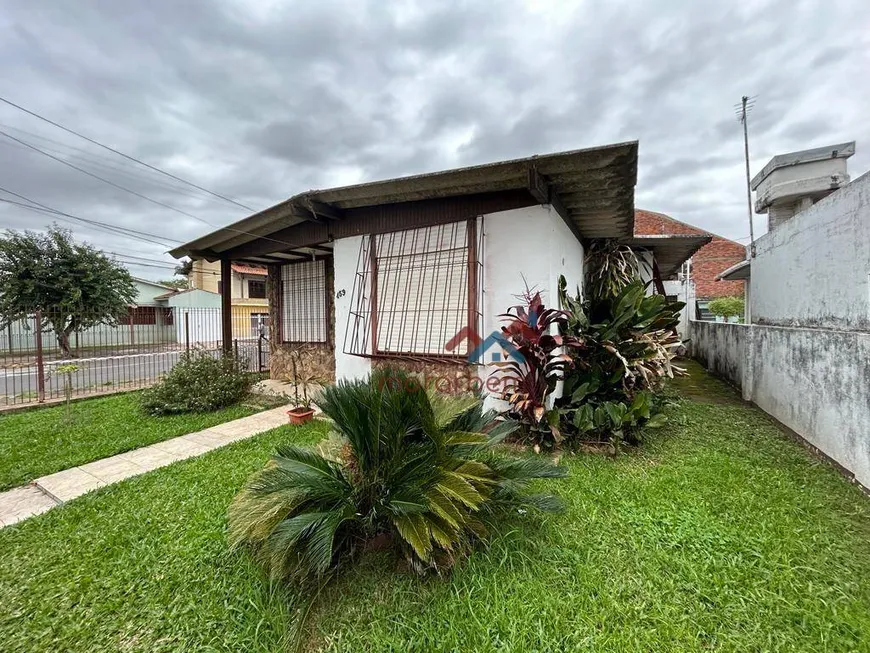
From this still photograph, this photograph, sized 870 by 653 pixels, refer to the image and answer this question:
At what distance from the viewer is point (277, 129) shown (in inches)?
449

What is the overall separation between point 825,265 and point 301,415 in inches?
310

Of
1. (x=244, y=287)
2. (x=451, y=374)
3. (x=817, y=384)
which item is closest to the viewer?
(x=817, y=384)

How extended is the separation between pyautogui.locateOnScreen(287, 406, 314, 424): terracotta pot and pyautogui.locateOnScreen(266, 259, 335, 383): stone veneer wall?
173 cm

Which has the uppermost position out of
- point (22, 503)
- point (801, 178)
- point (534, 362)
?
point (801, 178)

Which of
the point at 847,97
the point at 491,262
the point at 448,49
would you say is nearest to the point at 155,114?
the point at 448,49

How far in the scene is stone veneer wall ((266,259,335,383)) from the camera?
7.86 metres

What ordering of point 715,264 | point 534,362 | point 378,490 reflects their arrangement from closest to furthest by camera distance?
point 378,490 → point 534,362 → point 715,264

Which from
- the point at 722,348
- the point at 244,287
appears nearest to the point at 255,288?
the point at 244,287

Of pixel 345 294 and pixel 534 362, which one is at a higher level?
pixel 345 294

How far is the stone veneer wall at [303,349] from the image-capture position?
7864 mm

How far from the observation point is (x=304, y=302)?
→ 8344 mm

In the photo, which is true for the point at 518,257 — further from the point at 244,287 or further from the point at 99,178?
the point at 244,287

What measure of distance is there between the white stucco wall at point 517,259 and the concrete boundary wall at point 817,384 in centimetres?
280

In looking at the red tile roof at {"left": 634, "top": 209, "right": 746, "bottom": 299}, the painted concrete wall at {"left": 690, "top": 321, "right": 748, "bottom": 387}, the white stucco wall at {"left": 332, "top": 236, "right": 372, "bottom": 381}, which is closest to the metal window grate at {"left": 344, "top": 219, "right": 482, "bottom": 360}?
the white stucco wall at {"left": 332, "top": 236, "right": 372, "bottom": 381}
